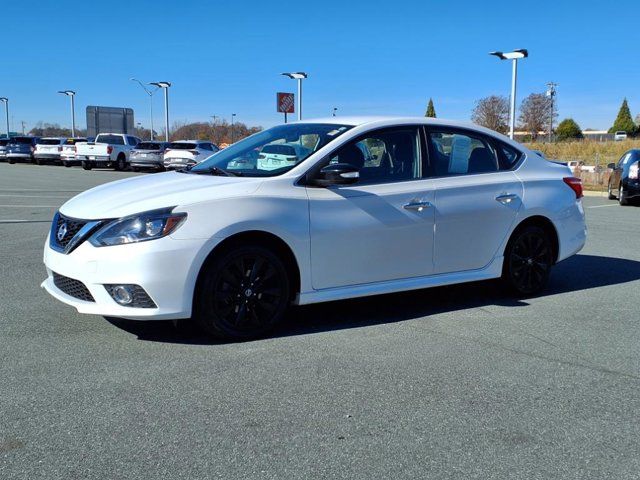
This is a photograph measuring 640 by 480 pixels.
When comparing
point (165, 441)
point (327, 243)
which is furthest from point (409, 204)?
point (165, 441)

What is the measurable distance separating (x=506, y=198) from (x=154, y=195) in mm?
3187

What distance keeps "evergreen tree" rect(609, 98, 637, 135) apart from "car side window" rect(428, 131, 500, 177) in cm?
9518

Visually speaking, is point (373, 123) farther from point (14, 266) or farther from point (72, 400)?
point (14, 266)

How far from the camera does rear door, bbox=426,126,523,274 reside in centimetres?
571

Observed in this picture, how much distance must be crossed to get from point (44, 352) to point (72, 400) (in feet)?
3.08

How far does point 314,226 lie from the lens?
5012mm

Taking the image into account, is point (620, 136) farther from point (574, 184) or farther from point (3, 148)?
point (574, 184)

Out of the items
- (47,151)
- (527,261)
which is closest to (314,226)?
(527,261)

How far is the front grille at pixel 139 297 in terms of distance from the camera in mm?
4477

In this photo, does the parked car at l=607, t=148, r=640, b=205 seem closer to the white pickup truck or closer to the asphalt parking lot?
the asphalt parking lot

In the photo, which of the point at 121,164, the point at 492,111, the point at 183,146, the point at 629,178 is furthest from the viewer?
the point at 492,111

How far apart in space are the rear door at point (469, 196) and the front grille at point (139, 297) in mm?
2459

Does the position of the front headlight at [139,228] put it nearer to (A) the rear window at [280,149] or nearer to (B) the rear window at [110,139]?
(A) the rear window at [280,149]

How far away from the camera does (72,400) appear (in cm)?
372
